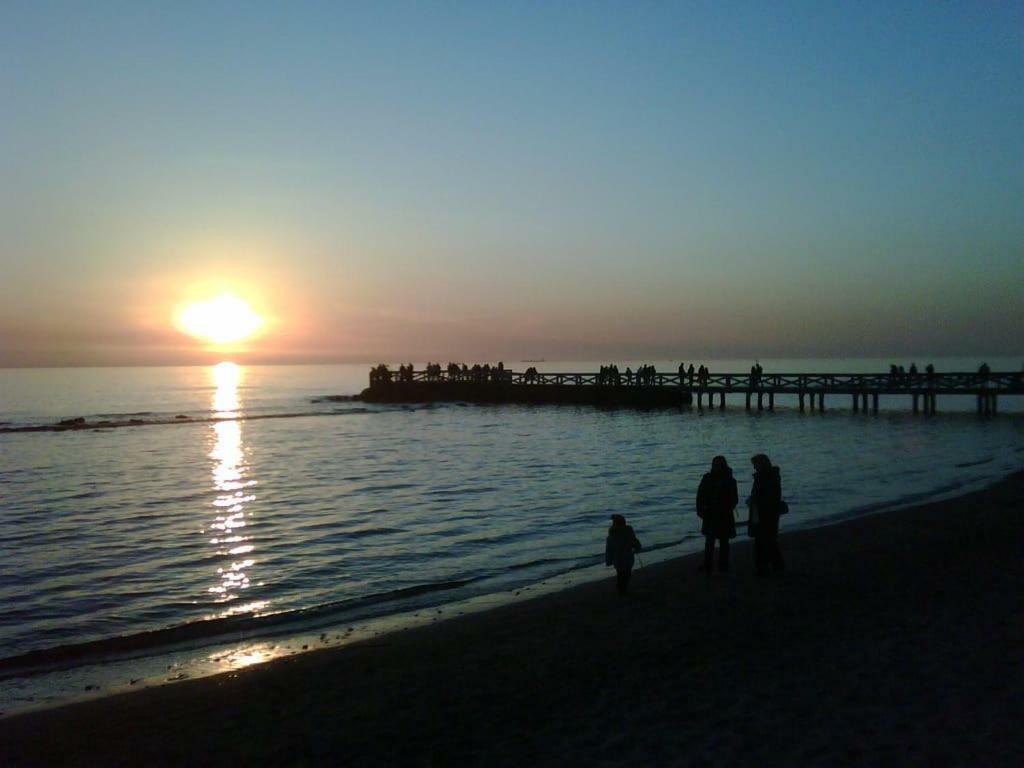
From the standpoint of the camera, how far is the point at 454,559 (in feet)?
51.1

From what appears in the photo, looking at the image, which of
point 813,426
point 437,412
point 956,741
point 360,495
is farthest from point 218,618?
point 437,412

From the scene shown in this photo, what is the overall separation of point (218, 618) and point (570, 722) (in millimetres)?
6886

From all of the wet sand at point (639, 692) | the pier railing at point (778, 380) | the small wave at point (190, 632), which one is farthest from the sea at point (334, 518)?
the pier railing at point (778, 380)

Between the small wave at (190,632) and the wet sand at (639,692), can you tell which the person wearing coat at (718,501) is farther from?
the small wave at (190,632)

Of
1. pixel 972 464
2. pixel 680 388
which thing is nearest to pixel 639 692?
pixel 972 464

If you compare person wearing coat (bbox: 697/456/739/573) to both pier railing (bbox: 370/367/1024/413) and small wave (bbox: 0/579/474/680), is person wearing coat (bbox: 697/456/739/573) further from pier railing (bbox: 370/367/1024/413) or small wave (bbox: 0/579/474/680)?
pier railing (bbox: 370/367/1024/413)

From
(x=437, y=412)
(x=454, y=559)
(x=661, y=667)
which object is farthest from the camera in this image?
(x=437, y=412)

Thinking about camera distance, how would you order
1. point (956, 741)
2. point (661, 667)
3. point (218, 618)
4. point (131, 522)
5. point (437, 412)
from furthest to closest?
point (437, 412), point (131, 522), point (218, 618), point (661, 667), point (956, 741)

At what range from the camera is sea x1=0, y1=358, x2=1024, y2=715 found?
11383 mm

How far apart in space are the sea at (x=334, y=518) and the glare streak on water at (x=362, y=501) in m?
0.09

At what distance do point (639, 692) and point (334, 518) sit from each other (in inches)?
549

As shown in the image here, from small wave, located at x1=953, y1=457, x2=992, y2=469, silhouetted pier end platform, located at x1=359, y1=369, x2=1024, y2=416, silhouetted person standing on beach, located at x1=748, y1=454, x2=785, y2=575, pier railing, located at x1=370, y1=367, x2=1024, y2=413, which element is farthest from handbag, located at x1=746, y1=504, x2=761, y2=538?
silhouetted pier end platform, located at x1=359, y1=369, x2=1024, y2=416

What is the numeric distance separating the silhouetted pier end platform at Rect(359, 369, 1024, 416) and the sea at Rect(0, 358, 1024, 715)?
7.73 metres

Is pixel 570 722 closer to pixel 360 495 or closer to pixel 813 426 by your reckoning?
pixel 360 495
